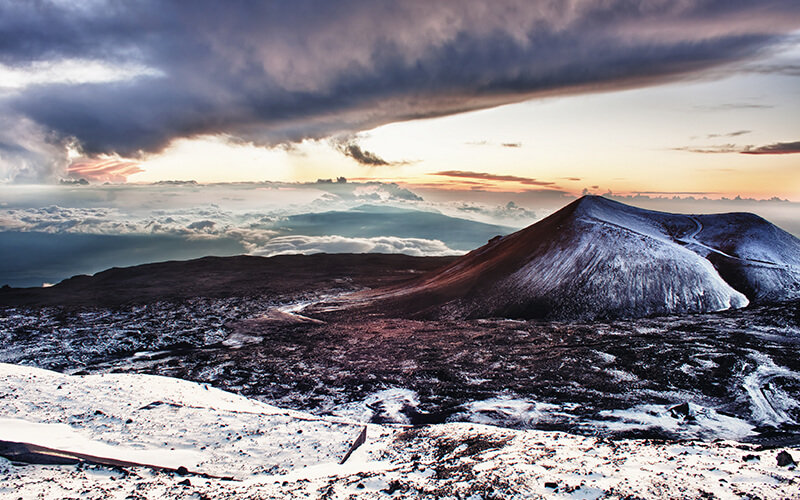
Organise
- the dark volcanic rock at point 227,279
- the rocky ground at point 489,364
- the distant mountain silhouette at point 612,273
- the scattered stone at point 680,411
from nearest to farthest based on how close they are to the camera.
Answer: the scattered stone at point 680,411
the rocky ground at point 489,364
the distant mountain silhouette at point 612,273
the dark volcanic rock at point 227,279

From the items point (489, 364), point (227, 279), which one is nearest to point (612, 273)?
point (489, 364)

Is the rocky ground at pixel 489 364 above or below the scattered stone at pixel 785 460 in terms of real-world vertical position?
below

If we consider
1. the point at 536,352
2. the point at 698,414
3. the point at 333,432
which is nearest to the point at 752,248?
the point at 536,352

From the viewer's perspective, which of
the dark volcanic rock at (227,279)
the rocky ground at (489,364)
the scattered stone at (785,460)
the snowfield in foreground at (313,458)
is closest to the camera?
the snowfield in foreground at (313,458)

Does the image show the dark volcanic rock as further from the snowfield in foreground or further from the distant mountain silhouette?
the snowfield in foreground

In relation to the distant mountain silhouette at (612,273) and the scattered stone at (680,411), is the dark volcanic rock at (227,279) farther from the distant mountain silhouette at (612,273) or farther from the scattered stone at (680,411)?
the scattered stone at (680,411)

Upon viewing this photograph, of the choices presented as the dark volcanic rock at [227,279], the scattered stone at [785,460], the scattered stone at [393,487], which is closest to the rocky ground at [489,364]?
the scattered stone at [785,460]

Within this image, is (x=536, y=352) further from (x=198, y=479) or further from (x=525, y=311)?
(x=198, y=479)

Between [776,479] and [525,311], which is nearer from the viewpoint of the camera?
[776,479]
